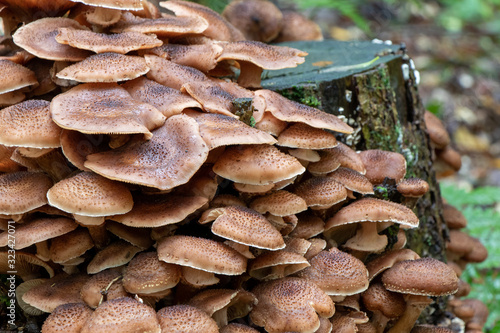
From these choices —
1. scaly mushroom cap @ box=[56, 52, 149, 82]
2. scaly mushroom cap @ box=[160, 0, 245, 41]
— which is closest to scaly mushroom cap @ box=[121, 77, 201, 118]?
scaly mushroom cap @ box=[56, 52, 149, 82]

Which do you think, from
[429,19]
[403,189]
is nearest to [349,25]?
[429,19]

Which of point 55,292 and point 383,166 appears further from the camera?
point 383,166

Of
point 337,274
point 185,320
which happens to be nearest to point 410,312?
point 337,274

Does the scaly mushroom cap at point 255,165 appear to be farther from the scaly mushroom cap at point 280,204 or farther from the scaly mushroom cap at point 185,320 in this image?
the scaly mushroom cap at point 185,320

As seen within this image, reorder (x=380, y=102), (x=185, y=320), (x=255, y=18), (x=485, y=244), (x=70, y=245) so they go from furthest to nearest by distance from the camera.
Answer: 1. (x=485, y=244)
2. (x=255, y=18)
3. (x=380, y=102)
4. (x=70, y=245)
5. (x=185, y=320)

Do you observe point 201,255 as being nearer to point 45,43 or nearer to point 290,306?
point 290,306

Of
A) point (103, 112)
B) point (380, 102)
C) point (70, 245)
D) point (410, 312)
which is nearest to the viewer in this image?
point (103, 112)

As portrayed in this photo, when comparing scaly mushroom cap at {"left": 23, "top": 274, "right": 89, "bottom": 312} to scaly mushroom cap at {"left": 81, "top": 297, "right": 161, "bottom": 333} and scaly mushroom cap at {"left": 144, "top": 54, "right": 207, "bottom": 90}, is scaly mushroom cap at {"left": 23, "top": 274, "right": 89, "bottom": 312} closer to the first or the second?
scaly mushroom cap at {"left": 81, "top": 297, "right": 161, "bottom": 333}

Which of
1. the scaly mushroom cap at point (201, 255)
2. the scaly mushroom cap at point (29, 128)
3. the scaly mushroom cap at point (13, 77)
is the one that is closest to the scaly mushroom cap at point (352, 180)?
the scaly mushroom cap at point (201, 255)
